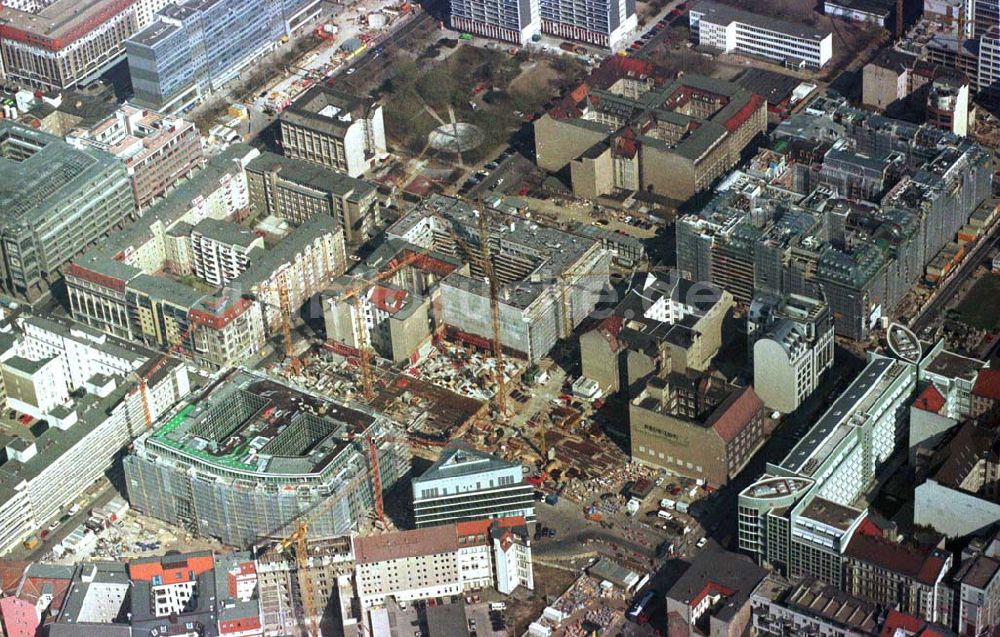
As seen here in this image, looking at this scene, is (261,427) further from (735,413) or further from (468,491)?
(735,413)

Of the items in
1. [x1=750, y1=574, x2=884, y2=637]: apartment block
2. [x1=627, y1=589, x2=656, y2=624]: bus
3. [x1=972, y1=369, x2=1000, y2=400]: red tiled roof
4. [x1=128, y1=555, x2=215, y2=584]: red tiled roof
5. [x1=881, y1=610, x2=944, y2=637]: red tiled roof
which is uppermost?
[x1=972, y1=369, x2=1000, y2=400]: red tiled roof

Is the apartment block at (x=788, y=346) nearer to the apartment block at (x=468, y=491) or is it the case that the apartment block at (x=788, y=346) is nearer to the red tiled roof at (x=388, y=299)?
the apartment block at (x=468, y=491)

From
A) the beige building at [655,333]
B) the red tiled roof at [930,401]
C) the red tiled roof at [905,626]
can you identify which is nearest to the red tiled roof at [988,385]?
the red tiled roof at [930,401]

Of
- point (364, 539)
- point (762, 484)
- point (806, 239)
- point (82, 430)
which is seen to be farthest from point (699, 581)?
point (82, 430)

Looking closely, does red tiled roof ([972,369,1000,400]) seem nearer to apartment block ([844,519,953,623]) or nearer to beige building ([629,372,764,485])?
apartment block ([844,519,953,623])

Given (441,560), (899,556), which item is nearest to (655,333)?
(441,560)

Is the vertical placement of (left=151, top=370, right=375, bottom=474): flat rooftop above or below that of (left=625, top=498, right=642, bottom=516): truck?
above

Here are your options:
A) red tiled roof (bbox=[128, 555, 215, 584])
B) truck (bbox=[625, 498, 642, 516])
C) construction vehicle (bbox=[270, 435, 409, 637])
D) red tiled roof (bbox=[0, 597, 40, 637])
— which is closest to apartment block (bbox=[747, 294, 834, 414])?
truck (bbox=[625, 498, 642, 516])
